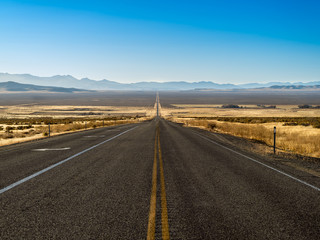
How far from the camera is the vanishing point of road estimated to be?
4.53m

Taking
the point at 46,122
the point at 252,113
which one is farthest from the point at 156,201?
the point at 252,113

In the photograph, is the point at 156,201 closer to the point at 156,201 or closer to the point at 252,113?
the point at 156,201

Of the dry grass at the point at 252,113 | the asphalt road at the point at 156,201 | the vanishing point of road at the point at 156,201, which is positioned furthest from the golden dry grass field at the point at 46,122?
the dry grass at the point at 252,113

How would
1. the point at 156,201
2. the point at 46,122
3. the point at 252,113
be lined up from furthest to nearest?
the point at 252,113, the point at 46,122, the point at 156,201

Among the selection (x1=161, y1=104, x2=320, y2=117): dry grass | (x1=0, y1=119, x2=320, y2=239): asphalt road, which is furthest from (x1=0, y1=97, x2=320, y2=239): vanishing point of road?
(x1=161, y1=104, x2=320, y2=117): dry grass

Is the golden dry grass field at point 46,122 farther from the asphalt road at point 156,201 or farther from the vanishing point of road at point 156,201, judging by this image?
the asphalt road at point 156,201

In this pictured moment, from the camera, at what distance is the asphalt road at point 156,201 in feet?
14.9

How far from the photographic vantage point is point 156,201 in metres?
5.92

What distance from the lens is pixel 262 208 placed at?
221 inches

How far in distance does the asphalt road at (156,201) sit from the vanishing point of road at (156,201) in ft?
0.06

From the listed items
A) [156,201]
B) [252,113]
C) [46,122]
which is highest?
[156,201]

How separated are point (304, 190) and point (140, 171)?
4.97 meters

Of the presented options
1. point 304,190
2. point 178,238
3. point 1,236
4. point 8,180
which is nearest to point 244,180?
point 304,190

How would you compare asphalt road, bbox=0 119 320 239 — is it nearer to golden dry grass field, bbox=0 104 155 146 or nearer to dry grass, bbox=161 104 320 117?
golden dry grass field, bbox=0 104 155 146
